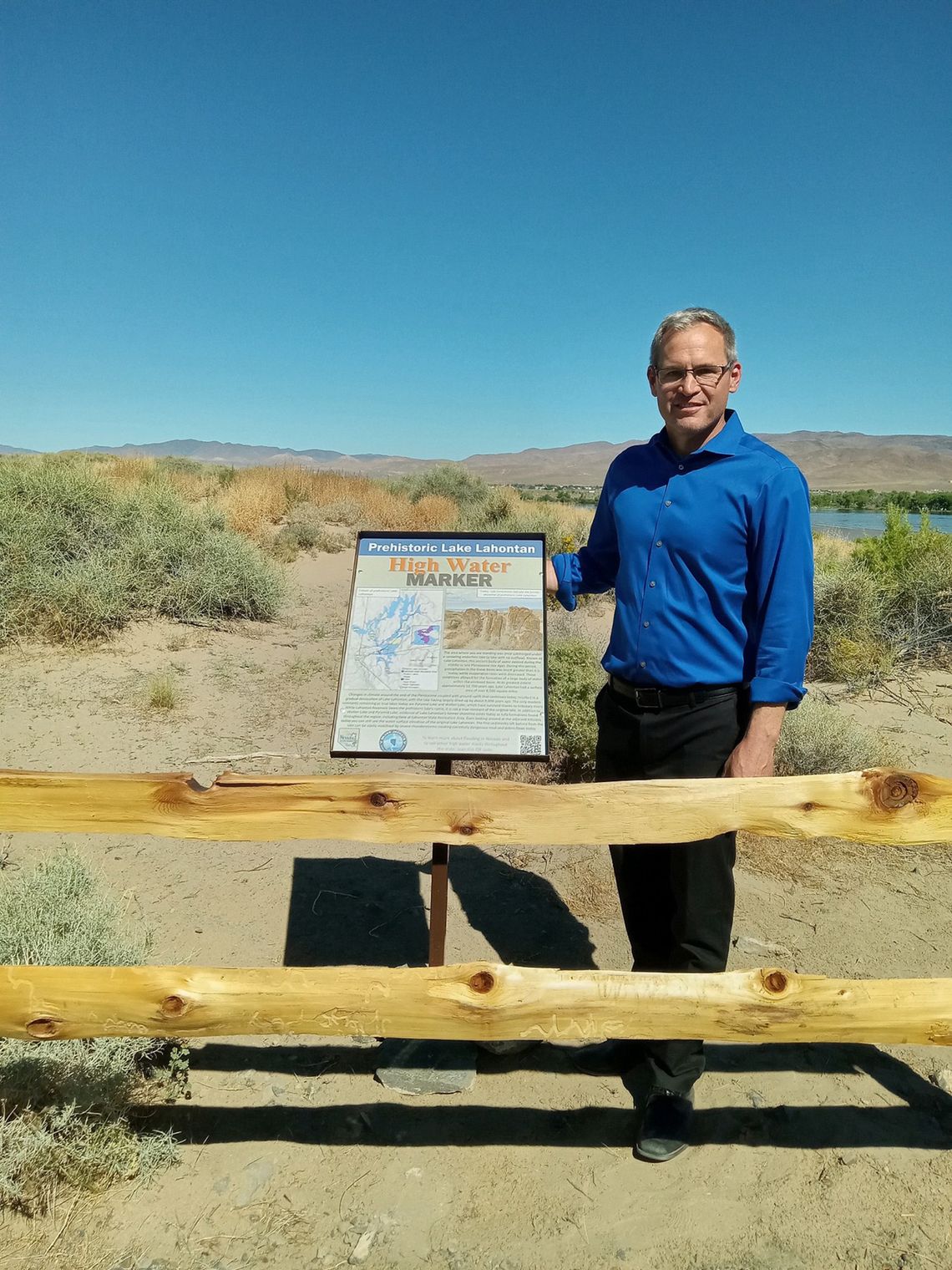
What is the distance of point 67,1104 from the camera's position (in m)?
2.26

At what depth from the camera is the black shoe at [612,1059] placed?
2842mm

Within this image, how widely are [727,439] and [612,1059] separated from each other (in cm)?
222

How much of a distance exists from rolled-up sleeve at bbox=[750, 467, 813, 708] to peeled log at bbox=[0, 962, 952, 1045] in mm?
772

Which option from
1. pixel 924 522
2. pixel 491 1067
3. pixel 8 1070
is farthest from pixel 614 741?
pixel 924 522

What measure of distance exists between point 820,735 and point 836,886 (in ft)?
4.55

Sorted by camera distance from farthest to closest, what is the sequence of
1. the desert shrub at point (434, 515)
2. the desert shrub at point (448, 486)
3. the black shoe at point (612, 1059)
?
the desert shrub at point (448, 486), the desert shrub at point (434, 515), the black shoe at point (612, 1059)

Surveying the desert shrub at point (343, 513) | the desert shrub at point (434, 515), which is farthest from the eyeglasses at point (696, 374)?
the desert shrub at point (343, 513)

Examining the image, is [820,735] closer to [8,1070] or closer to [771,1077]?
[771,1077]

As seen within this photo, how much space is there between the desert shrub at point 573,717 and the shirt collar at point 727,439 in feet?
9.79

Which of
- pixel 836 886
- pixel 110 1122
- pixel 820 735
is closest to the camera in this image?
pixel 110 1122

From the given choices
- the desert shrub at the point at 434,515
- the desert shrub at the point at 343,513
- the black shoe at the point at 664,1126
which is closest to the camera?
the black shoe at the point at 664,1126

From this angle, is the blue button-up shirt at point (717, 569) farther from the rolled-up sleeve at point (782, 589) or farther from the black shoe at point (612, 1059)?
the black shoe at point (612, 1059)

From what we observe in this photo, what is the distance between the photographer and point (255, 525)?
45.5 feet

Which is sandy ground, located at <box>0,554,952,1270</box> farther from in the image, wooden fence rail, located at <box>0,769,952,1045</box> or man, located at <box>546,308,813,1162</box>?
wooden fence rail, located at <box>0,769,952,1045</box>
